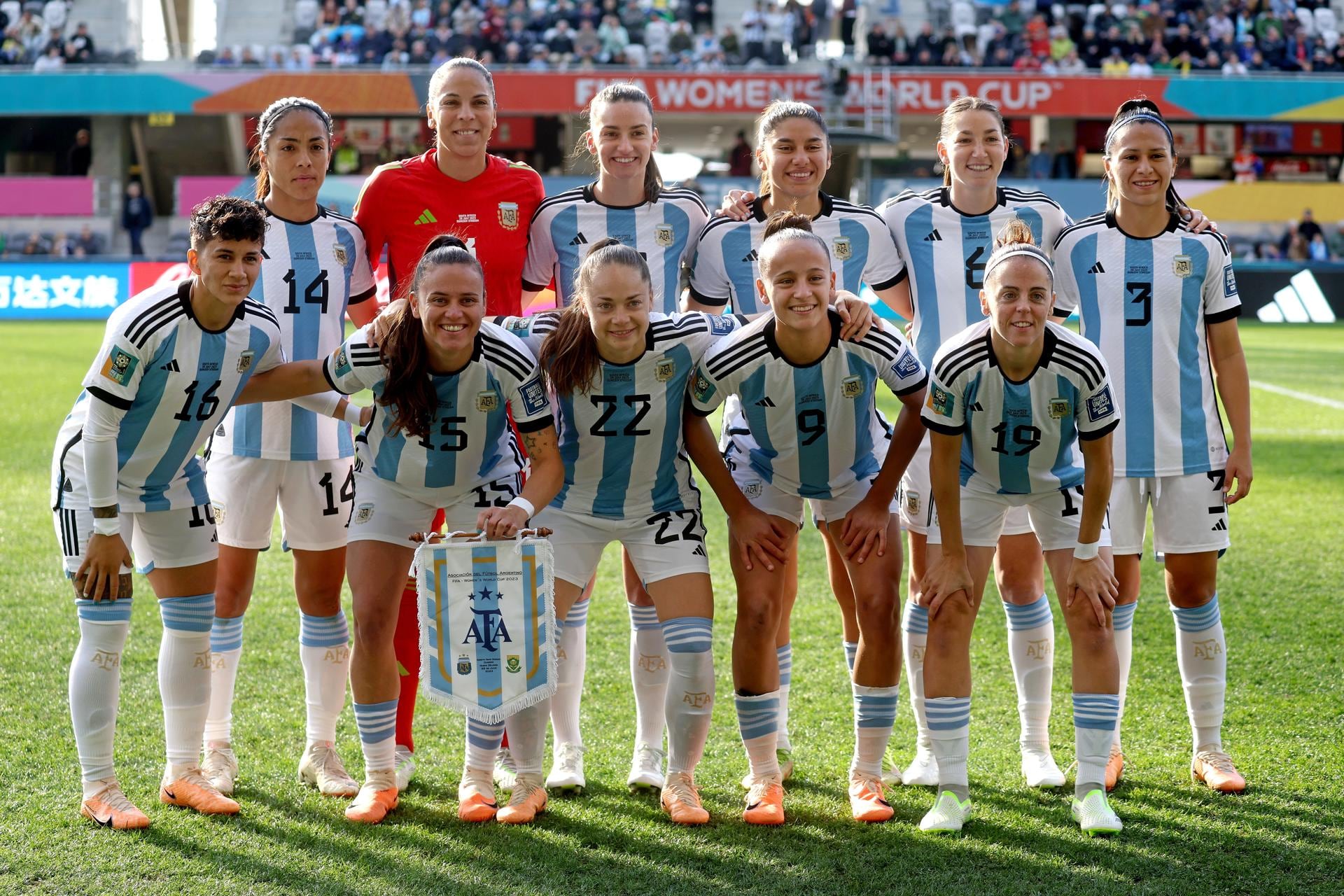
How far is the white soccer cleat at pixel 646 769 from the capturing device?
3.93 m

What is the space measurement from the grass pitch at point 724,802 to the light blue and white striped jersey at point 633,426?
0.88 m

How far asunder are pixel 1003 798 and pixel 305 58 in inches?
1007

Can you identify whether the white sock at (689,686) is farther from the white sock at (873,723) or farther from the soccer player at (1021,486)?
the soccer player at (1021,486)

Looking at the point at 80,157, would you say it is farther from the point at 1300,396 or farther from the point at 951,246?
the point at 951,246

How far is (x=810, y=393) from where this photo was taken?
12.1 ft

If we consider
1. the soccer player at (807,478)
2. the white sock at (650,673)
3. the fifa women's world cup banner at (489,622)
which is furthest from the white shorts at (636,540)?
the white sock at (650,673)

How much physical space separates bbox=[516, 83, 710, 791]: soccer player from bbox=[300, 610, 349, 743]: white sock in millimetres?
668

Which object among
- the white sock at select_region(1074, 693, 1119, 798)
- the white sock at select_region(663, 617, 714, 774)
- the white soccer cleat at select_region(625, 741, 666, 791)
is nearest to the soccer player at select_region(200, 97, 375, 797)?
the white soccer cleat at select_region(625, 741, 666, 791)

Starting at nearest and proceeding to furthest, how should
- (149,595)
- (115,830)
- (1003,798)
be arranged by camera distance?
(115,830)
(1003,798)
(149,595)

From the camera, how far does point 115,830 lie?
3539mm

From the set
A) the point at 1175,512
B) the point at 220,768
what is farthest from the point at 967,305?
the point at 220,768

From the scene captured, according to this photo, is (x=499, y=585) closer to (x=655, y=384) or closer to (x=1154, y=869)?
(x=655, y=384)

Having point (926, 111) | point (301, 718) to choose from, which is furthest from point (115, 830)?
point (926, 111)

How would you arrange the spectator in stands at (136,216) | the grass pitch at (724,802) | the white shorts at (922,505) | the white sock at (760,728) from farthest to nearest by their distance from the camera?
the spectator in stands at (136,216) < the white shorts at (922,505) < the white sock at (760,728) < the grass pitch at (724,802)
